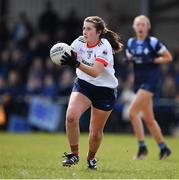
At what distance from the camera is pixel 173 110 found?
1927 centimetres

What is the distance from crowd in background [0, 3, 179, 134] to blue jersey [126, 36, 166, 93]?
5849 millimetres

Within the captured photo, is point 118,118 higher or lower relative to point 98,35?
lower

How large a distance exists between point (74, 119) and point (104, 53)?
89cm

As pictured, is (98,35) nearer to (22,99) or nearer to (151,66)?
(151,66)

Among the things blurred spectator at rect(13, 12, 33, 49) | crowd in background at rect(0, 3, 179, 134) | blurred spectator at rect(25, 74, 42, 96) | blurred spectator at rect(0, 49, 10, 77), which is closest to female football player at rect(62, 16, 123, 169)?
crowd in background at rect(0, 3, 179, 134)

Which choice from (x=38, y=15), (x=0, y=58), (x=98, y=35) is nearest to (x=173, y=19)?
(x=38, y=15)

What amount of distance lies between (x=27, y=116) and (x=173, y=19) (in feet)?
23.2

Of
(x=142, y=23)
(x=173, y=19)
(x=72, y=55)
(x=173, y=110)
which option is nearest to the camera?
(x=72, y=55)

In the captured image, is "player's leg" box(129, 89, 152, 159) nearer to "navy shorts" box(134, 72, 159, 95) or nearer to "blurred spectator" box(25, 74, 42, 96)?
"navy shorts" box(134, 72, 159, 95)

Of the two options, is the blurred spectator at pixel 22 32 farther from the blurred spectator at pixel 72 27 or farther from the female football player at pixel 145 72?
the female football player at pixel 145 72

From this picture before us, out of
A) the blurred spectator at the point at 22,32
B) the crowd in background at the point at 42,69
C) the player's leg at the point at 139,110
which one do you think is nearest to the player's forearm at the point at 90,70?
the player's leg at the point at 139,110

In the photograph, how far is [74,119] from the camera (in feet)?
30.4

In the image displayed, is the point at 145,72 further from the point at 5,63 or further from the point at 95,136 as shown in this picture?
the point at 5,63

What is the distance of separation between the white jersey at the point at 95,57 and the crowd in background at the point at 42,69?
8874 millimetres
